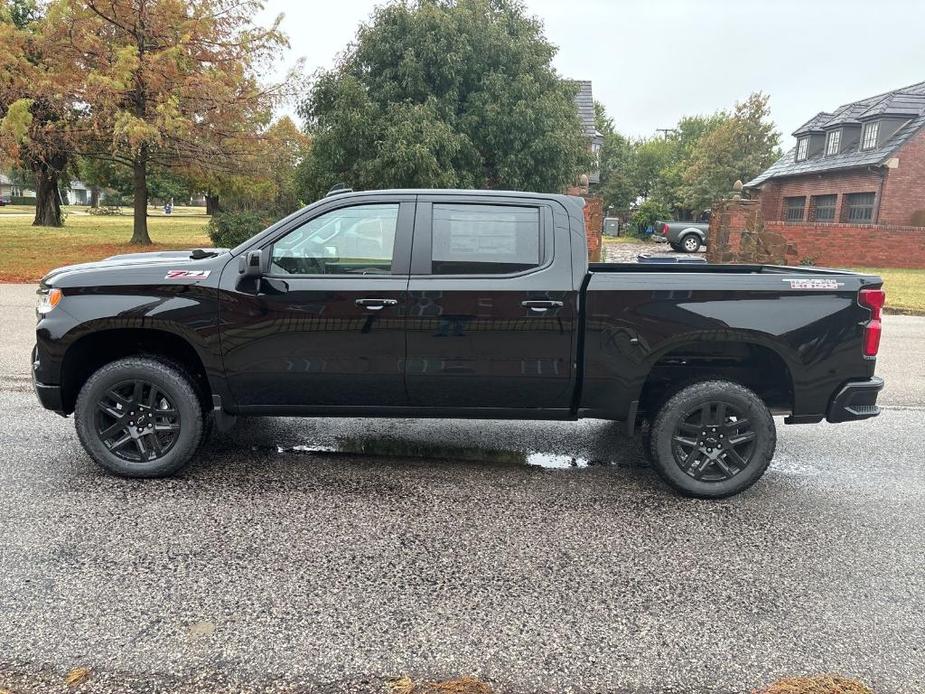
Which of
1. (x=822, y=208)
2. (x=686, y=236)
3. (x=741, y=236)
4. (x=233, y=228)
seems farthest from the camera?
(x=822, y=208)

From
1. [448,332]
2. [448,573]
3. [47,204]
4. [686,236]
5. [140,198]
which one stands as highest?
[686,236]

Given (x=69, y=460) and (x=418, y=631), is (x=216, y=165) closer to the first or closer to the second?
(x=69, y=460)

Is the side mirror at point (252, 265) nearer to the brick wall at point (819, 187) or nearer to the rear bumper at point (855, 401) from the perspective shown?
the rear bumper at point (855, 401)

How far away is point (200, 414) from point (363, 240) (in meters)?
1.54

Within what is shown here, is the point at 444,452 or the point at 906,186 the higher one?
the point at 906,186

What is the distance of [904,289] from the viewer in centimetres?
1673

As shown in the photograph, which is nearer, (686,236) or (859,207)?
(686,236)

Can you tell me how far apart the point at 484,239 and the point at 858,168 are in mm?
30109

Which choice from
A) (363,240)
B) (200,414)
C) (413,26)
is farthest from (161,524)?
(413,26)

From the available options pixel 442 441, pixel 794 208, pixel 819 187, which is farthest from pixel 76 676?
pixel 794 208

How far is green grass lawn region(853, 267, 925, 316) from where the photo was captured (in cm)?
1373

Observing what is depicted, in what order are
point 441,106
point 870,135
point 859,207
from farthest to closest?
point 870,135
point 859,207
point 441,106

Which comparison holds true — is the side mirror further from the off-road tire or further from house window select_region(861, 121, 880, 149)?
house window select_region(861, 121, 880, 149)

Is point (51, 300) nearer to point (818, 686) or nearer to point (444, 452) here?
point (444, 452)
